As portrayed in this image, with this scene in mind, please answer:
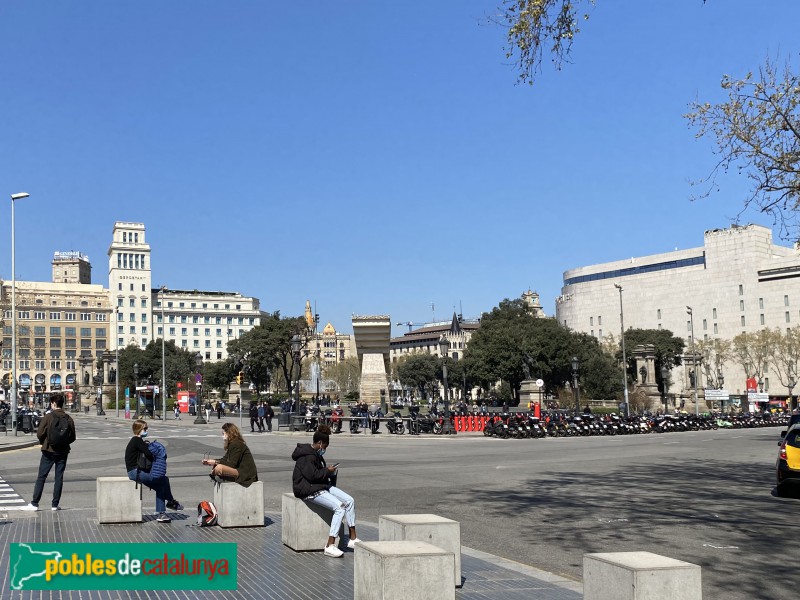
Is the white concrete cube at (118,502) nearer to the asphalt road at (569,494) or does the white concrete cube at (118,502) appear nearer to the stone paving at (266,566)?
the stone paving at (266,566)

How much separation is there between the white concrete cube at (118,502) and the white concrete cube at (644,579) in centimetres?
797

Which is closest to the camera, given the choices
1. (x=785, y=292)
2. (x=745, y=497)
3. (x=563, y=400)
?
(x=745, y=497)

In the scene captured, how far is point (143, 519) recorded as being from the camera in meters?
12.6

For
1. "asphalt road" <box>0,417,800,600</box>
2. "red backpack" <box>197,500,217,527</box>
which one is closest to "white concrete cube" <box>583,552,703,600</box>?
"asphalt road" <box>0,417,800,600</box>

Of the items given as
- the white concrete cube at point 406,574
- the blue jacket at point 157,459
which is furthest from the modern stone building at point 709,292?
the white concrete cube at point 406,574

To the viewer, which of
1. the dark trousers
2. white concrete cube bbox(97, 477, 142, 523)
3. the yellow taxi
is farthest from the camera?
the yellow taxi

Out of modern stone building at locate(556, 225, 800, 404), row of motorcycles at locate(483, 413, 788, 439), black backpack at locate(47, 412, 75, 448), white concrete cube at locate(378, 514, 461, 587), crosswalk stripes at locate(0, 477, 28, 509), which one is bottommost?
row of motorcycles at locate(483, 413, 788, 439)

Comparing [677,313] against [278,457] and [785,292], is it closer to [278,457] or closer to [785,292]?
[785,292]

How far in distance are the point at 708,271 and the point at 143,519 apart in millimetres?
125071

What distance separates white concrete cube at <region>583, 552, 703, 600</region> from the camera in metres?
5.71

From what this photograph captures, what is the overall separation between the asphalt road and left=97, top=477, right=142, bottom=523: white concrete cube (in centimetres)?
267

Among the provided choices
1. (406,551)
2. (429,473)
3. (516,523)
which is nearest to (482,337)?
(429,473)

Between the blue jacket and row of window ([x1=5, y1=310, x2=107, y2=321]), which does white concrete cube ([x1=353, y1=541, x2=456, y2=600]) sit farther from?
row of window ([x1=5, y1=310, x2=107, y2=321])

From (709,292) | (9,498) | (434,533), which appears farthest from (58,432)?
(709,292)
